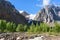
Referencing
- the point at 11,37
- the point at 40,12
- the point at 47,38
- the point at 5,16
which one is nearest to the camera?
the point at 47,38

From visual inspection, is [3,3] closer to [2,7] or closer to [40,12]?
[2,7]

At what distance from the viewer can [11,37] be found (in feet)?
31.9

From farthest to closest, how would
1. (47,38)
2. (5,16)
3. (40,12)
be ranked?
(40,12), (5,16), (47,38)

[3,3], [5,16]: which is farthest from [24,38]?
[3,3]

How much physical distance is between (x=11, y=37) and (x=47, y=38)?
185 cm

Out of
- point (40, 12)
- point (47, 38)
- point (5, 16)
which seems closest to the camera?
point (47, 38)

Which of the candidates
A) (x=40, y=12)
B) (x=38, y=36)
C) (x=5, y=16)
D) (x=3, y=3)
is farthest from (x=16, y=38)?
(x=40, y=12)

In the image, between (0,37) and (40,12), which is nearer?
(0,37)

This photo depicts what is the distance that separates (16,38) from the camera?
31.0 ft

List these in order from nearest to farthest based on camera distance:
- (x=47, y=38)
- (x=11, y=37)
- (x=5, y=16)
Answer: (x=47, y=38)
(x=11, y=37)
(x=5, y=16)

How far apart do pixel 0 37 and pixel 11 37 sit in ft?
1.92

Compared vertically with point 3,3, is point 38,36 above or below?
below

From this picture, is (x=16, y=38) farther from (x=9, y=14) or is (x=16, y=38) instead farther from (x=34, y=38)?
(x=9, y=14)

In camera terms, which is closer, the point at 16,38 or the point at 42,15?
the point at 16,38
